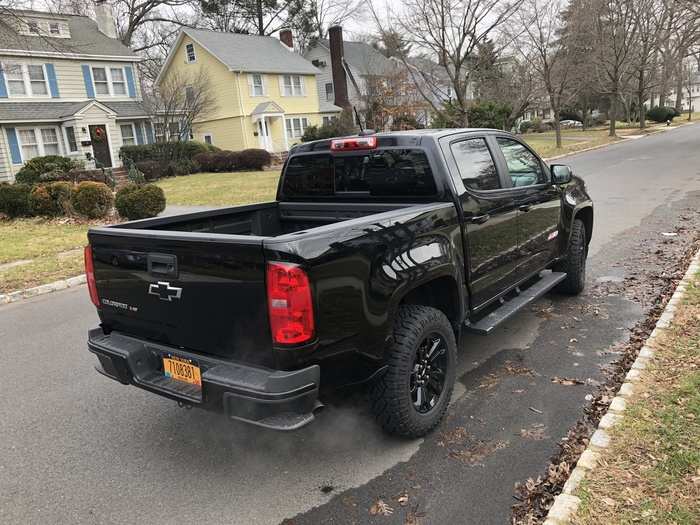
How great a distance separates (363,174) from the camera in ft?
14.0

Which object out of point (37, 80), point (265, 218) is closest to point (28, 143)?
point (37, 80)

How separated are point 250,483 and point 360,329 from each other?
3.56 feet

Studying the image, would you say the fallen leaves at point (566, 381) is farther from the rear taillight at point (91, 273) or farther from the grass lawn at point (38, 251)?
the grass lawn at point (38, 251)

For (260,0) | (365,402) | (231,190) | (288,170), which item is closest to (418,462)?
(365,402)

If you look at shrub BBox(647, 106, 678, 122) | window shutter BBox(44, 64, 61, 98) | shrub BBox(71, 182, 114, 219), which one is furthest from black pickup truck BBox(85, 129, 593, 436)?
shrub BBox(647, 106, 678, 122)

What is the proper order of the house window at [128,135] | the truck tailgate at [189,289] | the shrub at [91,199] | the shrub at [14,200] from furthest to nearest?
the house window at [128,135]
the shrub at [14,200]
the shrub at [91,199]
the truck tailgate at [189,289]

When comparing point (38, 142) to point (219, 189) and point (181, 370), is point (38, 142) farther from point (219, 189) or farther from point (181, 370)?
point (181, 370)

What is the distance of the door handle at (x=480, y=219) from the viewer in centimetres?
394

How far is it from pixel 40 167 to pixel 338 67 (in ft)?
85.7

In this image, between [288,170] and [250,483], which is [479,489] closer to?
[250,483]

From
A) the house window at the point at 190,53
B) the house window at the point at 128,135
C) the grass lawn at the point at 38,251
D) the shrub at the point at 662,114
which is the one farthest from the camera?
the shrub at the point at 662,114

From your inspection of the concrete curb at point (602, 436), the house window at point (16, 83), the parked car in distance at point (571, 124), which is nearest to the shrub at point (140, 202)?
the concrete curb at point (602, 436)

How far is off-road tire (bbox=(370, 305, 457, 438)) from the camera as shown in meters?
3.18

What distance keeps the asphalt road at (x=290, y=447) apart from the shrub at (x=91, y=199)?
8297 mm
